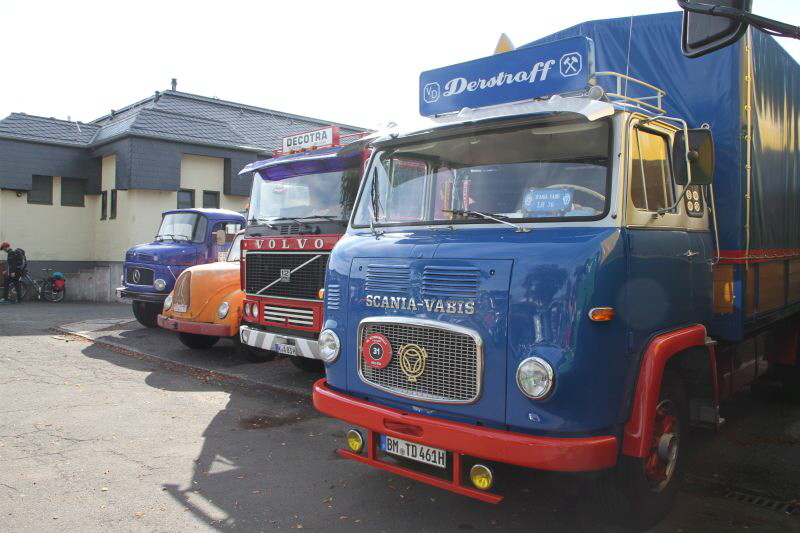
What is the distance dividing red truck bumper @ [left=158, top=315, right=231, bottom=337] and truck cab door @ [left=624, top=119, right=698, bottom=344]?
21.1ft

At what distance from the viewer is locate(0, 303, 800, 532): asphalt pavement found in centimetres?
408

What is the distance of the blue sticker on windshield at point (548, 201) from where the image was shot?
3857 mm

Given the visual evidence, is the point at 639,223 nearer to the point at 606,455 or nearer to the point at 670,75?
the point at 606,455

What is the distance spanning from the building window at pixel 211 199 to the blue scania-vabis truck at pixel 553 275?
58.8 ft

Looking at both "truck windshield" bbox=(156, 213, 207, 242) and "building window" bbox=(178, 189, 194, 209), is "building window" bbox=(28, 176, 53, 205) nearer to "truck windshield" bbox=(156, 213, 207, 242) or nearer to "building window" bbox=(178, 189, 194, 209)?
"building window" bbox=(178, 189, 194, 209)

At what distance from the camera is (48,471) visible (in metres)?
4.87

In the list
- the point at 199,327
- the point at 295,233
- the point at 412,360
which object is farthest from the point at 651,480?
the point at 199,327

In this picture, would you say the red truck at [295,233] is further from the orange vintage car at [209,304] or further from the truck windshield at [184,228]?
the truck windshield at [184,228]

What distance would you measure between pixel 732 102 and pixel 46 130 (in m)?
23.0

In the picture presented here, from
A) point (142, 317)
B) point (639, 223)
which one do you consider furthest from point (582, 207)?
point (142, 317)

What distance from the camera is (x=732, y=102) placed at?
488 cm

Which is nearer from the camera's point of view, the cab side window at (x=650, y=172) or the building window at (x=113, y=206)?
the cab side window at (x=650, y=172)

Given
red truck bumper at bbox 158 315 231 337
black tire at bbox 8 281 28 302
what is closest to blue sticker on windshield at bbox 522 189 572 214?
red truck bumper at bbox 158 315 231 337

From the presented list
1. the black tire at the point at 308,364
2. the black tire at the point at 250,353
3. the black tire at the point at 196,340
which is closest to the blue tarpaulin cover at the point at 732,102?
the black tire at the point at 308,364
